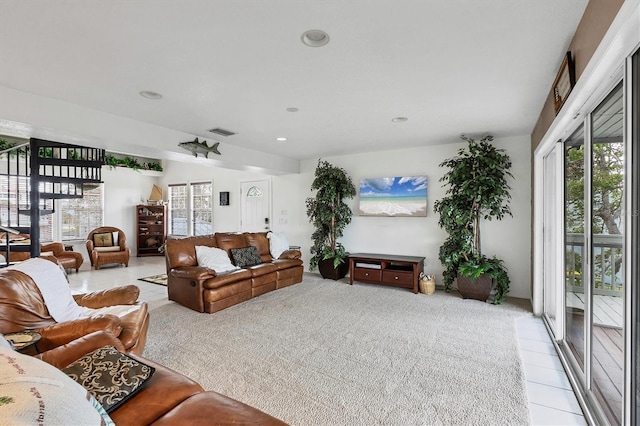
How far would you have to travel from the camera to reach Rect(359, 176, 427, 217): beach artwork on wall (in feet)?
17.3

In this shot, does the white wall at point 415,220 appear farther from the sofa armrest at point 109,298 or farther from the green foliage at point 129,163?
the green foliage at point 129,163

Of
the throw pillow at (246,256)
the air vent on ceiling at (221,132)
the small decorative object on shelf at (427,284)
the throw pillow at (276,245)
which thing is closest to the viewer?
the air vent on ceiling at (221,132)

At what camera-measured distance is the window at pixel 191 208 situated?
27.5 ft

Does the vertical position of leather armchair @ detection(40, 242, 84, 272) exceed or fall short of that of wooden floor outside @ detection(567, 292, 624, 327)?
it falls short

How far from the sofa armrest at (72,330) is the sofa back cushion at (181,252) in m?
2.26

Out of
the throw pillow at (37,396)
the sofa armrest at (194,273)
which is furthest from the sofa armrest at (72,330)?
the sofa armrest at (194,273)

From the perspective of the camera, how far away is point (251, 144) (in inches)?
203

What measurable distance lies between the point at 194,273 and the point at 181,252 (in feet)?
2.08

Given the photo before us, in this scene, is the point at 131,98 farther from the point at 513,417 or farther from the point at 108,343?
the point at 513,417

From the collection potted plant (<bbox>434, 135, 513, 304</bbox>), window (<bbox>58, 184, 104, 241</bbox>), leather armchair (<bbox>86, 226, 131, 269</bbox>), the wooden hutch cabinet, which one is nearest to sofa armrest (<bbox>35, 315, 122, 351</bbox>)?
potted plant (<bbox>434, 135, 513, 304</bbox>)

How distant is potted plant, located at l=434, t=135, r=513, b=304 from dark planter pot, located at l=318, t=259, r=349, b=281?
1853 mm

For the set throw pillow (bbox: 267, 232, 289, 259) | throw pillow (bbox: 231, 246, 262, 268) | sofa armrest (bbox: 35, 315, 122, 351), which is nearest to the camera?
sofa armrest (bbox: 35, 315, 122, 351)

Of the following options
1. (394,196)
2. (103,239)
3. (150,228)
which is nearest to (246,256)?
(394,196)

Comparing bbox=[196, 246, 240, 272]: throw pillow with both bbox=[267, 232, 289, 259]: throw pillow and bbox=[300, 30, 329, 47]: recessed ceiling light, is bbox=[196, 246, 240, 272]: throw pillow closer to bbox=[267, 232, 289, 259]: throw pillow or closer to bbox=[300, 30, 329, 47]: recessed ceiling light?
bbox=[267, 232, 289, 259]: throw pillow
